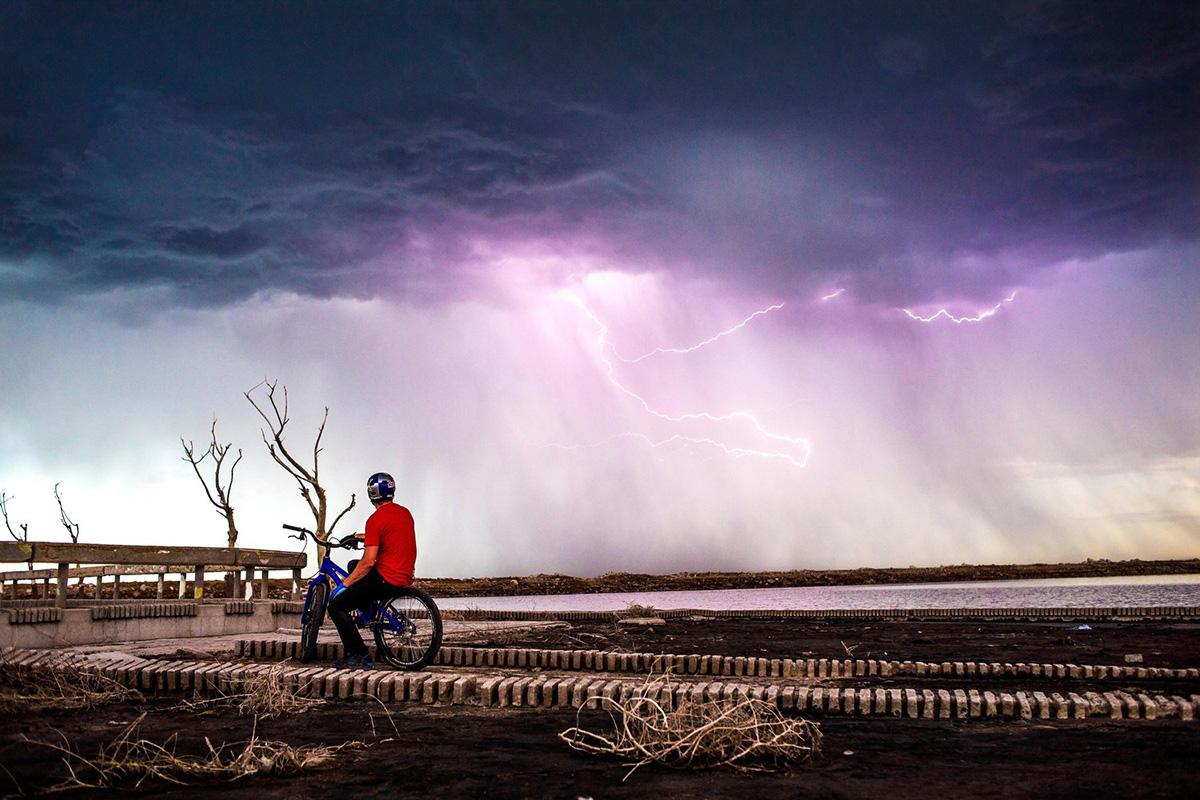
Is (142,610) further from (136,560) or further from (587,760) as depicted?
(587,760)

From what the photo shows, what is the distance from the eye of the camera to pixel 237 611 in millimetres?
15734

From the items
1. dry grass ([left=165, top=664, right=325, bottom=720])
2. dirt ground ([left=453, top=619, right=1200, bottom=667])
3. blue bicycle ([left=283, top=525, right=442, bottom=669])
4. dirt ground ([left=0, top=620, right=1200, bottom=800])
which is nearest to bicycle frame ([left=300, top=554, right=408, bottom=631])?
blue bicycle ([left=283, top=525, right=442, bottom=669])

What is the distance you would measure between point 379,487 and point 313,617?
1554 millimetres

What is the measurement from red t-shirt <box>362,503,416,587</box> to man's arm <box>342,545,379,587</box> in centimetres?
6

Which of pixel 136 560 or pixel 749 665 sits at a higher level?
pixel 136 560

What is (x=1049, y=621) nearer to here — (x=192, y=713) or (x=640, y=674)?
(x=640, y=674)

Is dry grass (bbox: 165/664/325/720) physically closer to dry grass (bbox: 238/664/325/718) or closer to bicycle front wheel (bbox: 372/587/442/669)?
dry grass (bbox: 238/664/325/718)

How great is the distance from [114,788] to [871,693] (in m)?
5.21

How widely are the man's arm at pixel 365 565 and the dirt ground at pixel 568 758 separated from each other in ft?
7.30

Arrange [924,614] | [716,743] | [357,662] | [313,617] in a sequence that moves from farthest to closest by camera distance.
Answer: [924,614] < [313,617] < [357,662] < [716,743]

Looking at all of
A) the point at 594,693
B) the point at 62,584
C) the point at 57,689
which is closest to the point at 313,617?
the point at 57,689

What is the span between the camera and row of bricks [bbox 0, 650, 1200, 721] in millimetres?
6902

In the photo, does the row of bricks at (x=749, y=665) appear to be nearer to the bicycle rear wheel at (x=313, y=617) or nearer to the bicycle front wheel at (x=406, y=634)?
the bicycle rear wheel at (x=313, y=617)

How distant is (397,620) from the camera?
9.95 m
